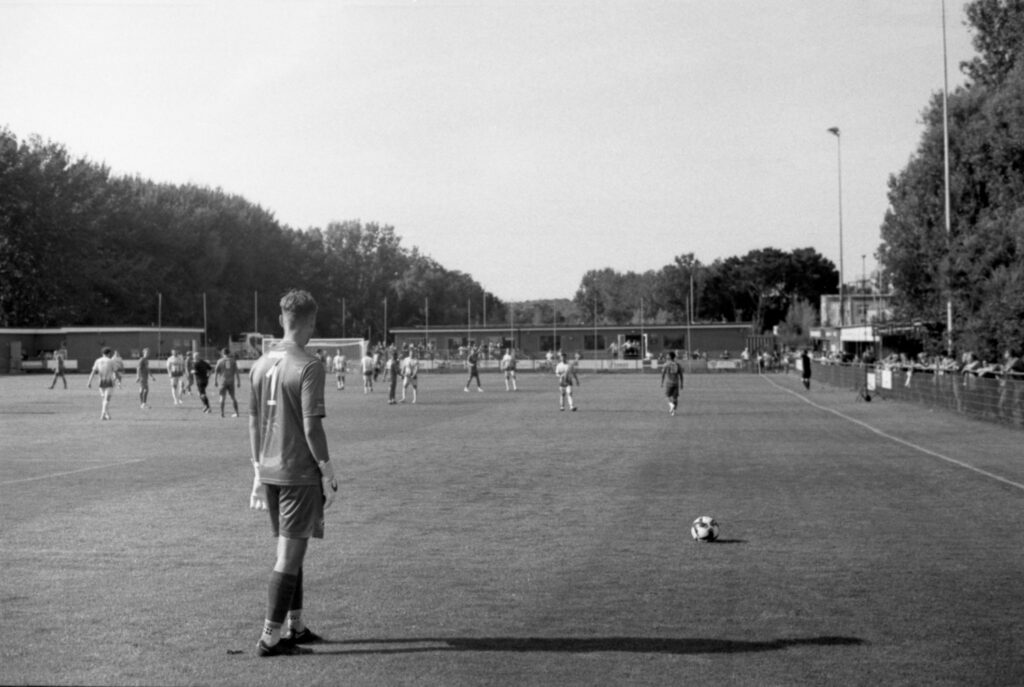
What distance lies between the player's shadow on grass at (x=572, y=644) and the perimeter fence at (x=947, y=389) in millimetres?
22281

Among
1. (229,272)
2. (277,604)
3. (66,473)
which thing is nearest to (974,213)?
(66,473)

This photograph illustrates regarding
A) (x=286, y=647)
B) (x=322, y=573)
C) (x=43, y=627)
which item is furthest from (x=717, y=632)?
(x=43, y=627)

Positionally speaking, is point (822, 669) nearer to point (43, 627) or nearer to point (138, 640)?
point (138, 640)

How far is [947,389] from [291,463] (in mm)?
30788

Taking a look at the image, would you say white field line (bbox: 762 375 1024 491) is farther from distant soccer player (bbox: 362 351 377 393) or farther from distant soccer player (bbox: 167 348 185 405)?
distant soccer player (bbox: 167 348 185 405)

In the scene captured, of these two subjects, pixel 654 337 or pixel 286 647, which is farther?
pixel 654 337

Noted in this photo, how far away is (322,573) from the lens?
30.6ft

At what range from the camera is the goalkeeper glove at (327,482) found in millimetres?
6688

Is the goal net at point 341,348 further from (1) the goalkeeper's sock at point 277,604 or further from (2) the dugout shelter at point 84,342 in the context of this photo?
(1) the goalkeeper's sock at point 277,604

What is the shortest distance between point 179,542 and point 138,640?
3.97 meters

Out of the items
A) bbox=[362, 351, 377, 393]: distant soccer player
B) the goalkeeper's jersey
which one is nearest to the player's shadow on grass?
the goalkeeper's jersey

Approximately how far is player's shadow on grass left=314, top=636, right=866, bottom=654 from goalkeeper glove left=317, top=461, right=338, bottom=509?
0.90 meters

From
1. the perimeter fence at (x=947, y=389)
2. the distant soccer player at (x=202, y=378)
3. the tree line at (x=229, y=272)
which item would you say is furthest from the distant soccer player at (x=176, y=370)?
the tree line at (x=229, y=272)

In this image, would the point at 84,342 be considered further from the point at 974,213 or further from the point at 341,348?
the point at 974,213
